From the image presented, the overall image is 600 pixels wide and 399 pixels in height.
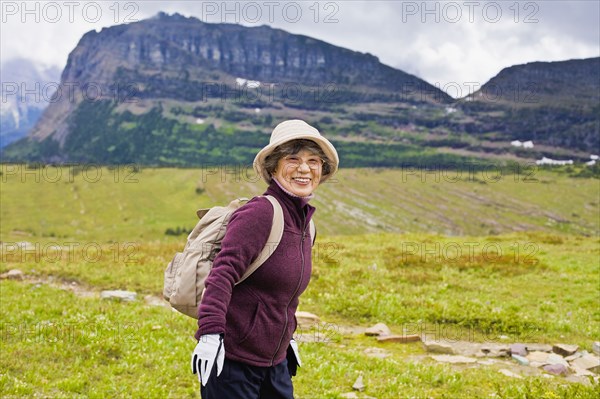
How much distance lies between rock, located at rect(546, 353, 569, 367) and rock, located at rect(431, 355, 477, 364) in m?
1.79

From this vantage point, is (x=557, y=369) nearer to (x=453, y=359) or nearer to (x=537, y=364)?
(x=537, y=364)

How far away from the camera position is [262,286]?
17.6 feet

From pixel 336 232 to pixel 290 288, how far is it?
158366mm

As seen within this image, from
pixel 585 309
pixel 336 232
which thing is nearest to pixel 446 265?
pixel 585 309

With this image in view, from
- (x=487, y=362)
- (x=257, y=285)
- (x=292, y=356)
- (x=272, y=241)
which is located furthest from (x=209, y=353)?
(x=487, y=362)

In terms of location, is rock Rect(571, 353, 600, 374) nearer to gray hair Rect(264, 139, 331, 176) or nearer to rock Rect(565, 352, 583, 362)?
rock Rect(565, 352, 583, 362)

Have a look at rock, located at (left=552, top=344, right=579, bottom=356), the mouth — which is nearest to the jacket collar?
the mouth

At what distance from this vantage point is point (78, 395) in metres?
8.98

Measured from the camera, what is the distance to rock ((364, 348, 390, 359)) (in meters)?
12.6

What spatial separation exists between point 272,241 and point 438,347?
370 inches

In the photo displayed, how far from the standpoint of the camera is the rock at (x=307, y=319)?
49.5 feet

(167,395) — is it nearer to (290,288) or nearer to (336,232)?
(290,288)

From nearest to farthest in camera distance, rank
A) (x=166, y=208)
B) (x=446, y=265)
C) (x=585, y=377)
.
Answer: (x=585, y=377), (x=446, y=265), (x=166, y=208)

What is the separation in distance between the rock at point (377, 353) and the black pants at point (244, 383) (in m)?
7.24
